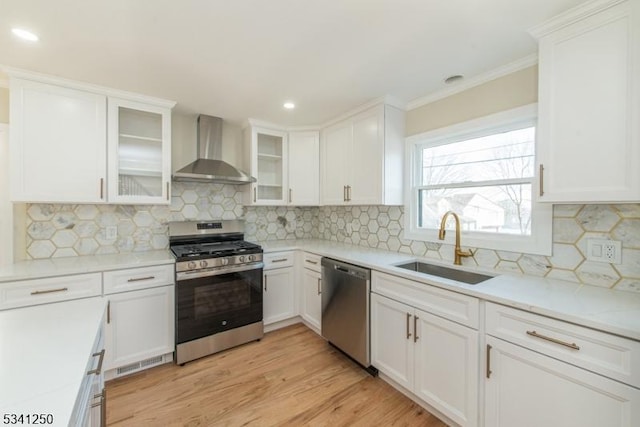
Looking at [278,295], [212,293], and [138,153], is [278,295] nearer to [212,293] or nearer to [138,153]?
[212,293]

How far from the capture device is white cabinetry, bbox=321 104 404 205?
2.41 metres

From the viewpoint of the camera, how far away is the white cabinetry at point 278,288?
280 cm

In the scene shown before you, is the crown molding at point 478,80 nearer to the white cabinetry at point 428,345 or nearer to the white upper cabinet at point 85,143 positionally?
the white cabinetry at point 428,345

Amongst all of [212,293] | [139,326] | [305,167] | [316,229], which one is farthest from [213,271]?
[316,229]

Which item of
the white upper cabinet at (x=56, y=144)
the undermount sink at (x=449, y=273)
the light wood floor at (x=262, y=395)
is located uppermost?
the white upper cabinet at (x=56, y=144)

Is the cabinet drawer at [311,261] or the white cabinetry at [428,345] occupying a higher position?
the cabinet drawer at [311,261]

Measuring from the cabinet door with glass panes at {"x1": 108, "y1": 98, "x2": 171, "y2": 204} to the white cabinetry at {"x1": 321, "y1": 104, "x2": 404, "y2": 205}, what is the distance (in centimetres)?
176

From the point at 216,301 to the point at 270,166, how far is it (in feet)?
5.63

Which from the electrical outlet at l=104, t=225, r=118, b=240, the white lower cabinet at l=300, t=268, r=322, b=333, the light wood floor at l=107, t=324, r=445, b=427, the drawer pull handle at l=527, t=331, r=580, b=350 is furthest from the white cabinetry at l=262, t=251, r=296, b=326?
the drawer pull handle at l=527, t=331, r=580, b=350

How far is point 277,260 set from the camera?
113 inches

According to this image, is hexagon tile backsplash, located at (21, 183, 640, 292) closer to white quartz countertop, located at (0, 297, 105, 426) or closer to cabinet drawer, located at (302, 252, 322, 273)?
cabinet drawer, located at (302, 252, 322, 273)

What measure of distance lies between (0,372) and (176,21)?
1.65m

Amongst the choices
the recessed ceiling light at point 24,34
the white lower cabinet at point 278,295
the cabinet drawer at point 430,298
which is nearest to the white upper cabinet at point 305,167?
the white lower cabinet at point 278,295

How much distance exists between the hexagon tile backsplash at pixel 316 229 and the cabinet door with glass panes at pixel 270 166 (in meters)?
0.31
